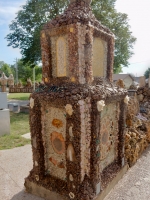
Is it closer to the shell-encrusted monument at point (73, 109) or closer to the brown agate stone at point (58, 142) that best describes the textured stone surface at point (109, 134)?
the shell-encrusted monument at point (73, 109)

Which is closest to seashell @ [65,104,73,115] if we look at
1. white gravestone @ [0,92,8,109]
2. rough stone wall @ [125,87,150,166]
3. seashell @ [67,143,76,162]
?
seashell @ [67,143,76,162]

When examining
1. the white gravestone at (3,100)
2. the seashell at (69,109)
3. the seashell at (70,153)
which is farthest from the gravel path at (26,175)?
the white gravestone at (3,100)

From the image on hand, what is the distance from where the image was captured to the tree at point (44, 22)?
16641 millimetres

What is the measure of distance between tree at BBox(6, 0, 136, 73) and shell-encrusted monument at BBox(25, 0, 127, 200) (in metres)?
13.9

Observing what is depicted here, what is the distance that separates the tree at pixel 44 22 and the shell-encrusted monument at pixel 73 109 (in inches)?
548

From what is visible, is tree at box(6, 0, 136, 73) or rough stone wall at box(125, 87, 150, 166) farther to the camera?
tree at box(6, 0, 136, 73)

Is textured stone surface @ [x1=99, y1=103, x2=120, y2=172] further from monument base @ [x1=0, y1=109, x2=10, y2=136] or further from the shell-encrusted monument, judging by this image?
monument base @ [x1=0, y1=109, x2=10, y2=136]

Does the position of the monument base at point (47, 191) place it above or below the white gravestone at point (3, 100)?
below

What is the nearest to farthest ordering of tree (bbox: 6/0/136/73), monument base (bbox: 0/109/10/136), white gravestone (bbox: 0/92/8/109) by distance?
1. white gravestone (bbox: 0/92/8/109)
2. monument base (bbox: 0/109/10/136)
3. tree (bbox: 6/0/136/73)

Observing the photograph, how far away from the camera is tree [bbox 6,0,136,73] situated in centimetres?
1664

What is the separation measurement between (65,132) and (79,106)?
0.81 metres

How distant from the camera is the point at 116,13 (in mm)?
17781

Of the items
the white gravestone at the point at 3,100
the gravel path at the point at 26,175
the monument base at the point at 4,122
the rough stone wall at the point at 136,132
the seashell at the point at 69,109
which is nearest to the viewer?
the seashell at the point at 69,109

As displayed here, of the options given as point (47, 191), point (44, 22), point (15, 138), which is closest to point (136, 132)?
point (47, 191)
